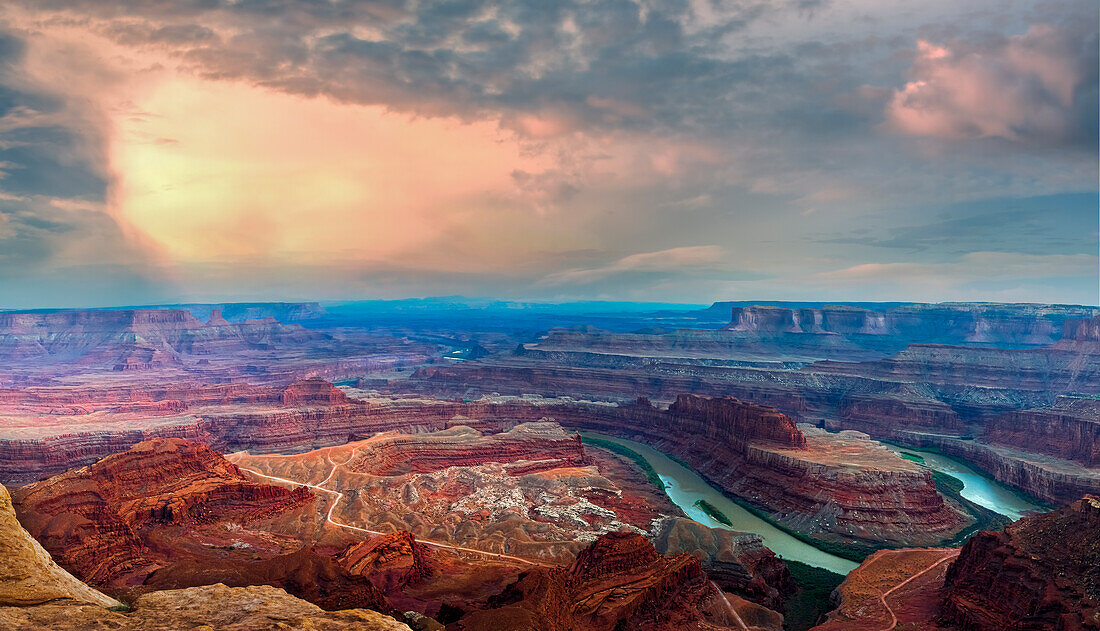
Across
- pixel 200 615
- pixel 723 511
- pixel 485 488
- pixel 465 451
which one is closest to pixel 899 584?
pixel 723 511

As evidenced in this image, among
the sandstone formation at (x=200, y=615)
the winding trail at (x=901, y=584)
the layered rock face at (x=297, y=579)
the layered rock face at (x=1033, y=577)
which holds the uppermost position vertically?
the sandstone formation at (x=200, y=615)

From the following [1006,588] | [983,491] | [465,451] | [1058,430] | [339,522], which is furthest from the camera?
[1058,430]

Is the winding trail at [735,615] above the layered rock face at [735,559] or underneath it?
above

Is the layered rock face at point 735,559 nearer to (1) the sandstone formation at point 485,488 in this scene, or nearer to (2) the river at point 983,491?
(1) the sandstone formation at point 485,488

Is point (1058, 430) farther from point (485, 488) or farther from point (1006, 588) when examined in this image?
point (485, 488)

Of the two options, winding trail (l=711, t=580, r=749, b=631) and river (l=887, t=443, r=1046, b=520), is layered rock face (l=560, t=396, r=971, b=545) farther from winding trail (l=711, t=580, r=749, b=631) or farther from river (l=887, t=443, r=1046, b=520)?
winding trail (l=711, t=580, r=749, b=631)

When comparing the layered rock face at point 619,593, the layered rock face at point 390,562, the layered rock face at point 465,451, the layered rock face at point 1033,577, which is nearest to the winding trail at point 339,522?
the layered rock face at point 465,451

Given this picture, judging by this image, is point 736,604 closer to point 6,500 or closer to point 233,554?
point 233,554
